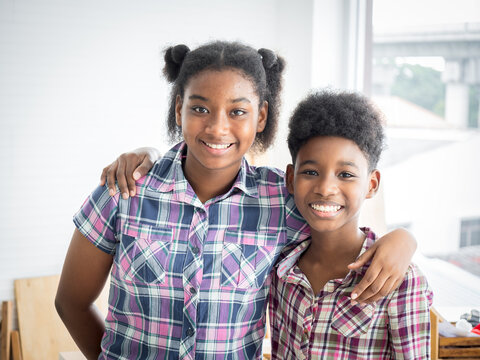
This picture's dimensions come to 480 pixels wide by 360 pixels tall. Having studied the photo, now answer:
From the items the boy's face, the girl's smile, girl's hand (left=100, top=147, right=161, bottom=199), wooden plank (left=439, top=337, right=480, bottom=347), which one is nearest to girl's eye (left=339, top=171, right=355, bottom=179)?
the boy's face

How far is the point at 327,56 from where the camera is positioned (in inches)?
100

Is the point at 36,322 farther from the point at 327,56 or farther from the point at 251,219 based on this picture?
the point at 327,56

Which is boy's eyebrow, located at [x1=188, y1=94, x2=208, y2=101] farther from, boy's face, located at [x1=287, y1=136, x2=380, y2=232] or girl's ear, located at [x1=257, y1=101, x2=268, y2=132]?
boy's face, located at [x1=287, y1=136, x2=380, y2=232]

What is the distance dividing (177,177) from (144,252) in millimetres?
209

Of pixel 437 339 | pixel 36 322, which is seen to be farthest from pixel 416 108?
pixel 36 322

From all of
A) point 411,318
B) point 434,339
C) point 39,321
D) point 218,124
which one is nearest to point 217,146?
point 218,124

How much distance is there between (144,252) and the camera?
1273mm

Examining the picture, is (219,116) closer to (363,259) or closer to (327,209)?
(327,209)

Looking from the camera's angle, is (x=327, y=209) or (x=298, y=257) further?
(x=298, y=257)

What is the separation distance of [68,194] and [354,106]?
5.36 ft

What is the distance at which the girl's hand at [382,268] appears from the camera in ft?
3.76

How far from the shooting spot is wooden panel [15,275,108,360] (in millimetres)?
A: 2373

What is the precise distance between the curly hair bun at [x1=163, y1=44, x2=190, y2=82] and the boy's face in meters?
0.44

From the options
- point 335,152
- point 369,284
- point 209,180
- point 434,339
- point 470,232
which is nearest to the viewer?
point 369,284
